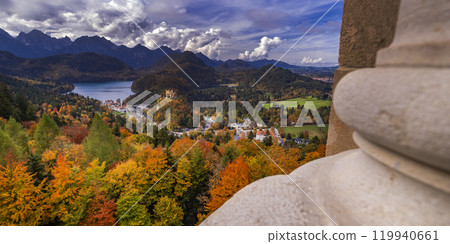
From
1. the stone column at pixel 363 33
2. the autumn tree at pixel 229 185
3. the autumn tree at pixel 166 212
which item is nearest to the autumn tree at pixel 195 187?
the autumn tree at pixel 166 212

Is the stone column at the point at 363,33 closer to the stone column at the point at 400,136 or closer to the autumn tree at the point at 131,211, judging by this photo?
the stone column at the point at 400,136

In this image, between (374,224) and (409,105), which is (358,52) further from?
(374,224)

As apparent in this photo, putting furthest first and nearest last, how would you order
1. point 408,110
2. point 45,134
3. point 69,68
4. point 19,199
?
point 69,68
point 45,134
point 19,199
point 408,110

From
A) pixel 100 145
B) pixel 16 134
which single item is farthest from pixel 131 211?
pixel 16 134

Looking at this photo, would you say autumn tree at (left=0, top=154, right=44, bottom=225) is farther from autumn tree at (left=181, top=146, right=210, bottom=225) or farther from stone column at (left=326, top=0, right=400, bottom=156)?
stone column at (left=326, top=0, right=400, bottom=156)

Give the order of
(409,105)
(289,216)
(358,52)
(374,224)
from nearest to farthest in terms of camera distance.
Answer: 1. (409,105)
2. (374,224)
3. (289,216)
4. (358,52)

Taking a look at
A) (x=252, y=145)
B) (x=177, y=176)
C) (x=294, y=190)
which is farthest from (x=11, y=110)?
(x=294, y=190)

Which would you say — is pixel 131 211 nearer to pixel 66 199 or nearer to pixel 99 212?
pixel 99 212
